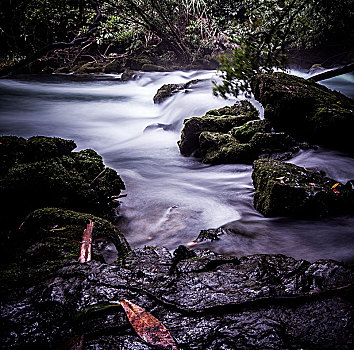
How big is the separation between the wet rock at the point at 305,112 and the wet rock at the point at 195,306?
4.13 metres

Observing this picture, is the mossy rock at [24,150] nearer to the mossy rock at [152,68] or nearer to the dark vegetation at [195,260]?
the dark vegetation at [195,260]

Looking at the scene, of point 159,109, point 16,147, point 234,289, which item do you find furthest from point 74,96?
point 234,289

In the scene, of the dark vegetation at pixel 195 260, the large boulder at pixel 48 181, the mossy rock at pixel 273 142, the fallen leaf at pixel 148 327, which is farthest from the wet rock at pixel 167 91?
the fallen leaf at pixel 148 327

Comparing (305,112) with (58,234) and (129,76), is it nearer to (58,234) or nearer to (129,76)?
(58,234)

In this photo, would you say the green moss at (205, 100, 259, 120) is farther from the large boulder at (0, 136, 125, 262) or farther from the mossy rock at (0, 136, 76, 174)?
the mossy rock at (0, 136, 76, 174)

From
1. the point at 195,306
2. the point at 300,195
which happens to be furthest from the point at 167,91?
the point at 195,306

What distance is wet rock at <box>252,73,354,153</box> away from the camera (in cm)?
489

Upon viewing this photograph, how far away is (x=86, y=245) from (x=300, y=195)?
2680mm

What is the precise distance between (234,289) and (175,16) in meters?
16.4

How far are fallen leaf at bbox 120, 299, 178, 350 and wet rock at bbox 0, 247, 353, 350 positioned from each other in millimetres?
30

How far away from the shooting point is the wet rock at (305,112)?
4.89m

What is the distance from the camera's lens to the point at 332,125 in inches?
192

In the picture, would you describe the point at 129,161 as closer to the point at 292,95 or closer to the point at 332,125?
the point at 292,95

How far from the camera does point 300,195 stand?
132 inches
